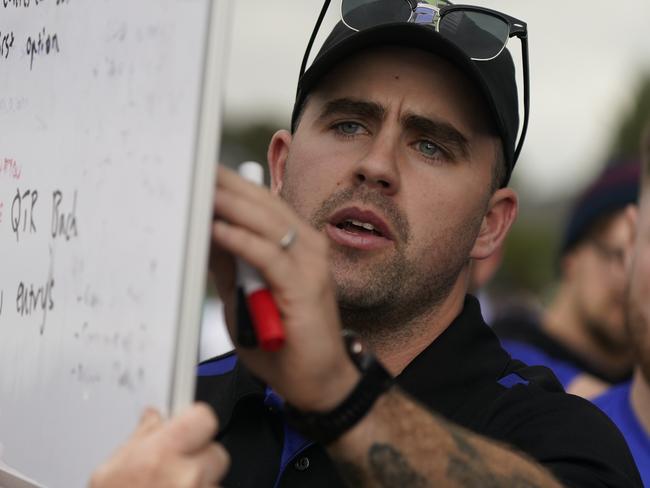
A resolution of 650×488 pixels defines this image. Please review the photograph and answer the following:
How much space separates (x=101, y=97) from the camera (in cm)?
171

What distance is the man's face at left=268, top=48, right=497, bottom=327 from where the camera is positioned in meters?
2.28

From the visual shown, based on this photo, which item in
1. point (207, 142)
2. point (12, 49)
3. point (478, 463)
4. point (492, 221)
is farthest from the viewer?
point (492, 221)

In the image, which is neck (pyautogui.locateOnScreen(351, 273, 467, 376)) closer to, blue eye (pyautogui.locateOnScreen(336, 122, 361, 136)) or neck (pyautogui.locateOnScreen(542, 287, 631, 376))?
blue eye (pyautogui.locateOnScreen(336, 122, 361, 136))

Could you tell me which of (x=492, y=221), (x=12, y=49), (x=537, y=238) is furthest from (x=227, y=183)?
(x=537, y=238)

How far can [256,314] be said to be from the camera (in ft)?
4.93

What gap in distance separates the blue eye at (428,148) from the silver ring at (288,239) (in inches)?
35.3

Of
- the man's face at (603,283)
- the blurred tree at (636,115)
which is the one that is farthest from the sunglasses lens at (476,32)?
the blurred tree at (636,115)

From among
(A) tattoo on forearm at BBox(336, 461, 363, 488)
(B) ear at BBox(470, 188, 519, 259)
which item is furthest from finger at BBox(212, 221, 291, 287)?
(B) ear at BBox(470, 188, 519, 259)

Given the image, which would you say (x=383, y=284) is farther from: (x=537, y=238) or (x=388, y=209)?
(x=537, y=238)

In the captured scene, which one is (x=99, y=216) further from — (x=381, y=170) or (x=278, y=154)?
(x=278, y=154)

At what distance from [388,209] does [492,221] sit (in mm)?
471

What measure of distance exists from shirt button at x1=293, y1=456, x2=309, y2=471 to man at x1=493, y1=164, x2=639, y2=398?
3.38 meters

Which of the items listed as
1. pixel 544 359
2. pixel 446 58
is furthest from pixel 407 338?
pixel 544 359

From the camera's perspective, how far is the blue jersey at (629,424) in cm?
305
